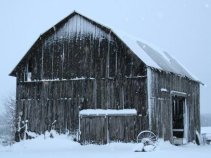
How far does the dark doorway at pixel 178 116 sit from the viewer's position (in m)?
29.6

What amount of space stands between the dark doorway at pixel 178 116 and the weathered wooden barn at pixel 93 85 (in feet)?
9.92

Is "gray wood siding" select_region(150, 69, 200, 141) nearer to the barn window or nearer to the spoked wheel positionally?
the spoked wheel

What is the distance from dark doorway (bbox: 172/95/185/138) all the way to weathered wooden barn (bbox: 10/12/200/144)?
3.02 meters

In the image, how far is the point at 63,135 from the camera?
81.2 feet

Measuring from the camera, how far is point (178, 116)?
30.1 metres

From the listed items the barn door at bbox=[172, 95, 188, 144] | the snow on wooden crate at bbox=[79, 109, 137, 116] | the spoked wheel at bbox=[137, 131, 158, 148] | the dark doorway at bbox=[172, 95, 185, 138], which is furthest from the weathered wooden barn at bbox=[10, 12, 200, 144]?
the dark doorway at bbox=[172, 95, 185, 138]

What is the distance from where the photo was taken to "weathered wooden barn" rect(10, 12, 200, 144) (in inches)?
910

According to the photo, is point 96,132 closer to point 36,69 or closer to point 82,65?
point 82,65

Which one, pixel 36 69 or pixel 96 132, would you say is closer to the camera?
pixel 96 132

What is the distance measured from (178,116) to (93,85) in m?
8.38

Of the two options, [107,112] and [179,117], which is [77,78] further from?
[179,117]

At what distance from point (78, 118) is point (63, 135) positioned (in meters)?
1.36

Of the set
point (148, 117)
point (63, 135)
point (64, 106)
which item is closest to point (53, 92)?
point (64, 106)

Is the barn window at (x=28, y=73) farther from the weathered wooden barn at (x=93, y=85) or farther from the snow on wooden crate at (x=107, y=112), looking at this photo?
the snow on wooden crate at (x=107, y=112)
